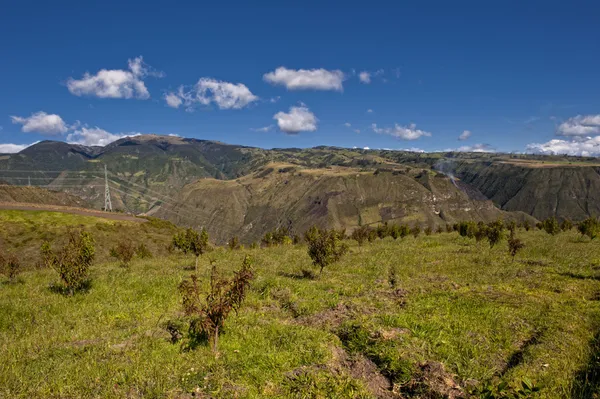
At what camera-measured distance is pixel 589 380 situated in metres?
10.7

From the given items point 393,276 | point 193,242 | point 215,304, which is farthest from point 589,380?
point 193,242

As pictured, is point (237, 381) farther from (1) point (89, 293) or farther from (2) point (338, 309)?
(1) point (89, 293)

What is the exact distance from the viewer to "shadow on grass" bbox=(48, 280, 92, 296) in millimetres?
21547

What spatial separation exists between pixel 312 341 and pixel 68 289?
708 inches

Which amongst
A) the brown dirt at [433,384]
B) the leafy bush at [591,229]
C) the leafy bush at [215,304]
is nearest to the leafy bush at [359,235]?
the leafy bush at [591,229]

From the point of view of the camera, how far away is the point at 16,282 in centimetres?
2552

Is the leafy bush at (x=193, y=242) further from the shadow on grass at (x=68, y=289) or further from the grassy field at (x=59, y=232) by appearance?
the grassy field at (x=59, y=232)

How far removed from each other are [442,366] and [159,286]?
1838 centimetres

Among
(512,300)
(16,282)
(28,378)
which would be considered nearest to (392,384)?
(28,378)

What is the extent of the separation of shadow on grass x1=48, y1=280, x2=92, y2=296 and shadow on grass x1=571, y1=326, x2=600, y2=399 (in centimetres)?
2479

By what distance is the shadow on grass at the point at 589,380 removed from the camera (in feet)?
31.6

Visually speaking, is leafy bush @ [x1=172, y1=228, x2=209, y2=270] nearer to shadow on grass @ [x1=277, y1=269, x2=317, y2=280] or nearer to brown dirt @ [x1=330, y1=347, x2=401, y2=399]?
shadow on grass @ [x1=277, y1=269, x2=317, y2=280]

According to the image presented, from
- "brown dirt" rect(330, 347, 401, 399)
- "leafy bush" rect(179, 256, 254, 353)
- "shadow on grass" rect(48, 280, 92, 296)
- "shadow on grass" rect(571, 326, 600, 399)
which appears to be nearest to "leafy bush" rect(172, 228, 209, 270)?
"shadow on grass" rect(48, 280, 92, 296)

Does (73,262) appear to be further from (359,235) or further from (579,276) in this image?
(359,235)
